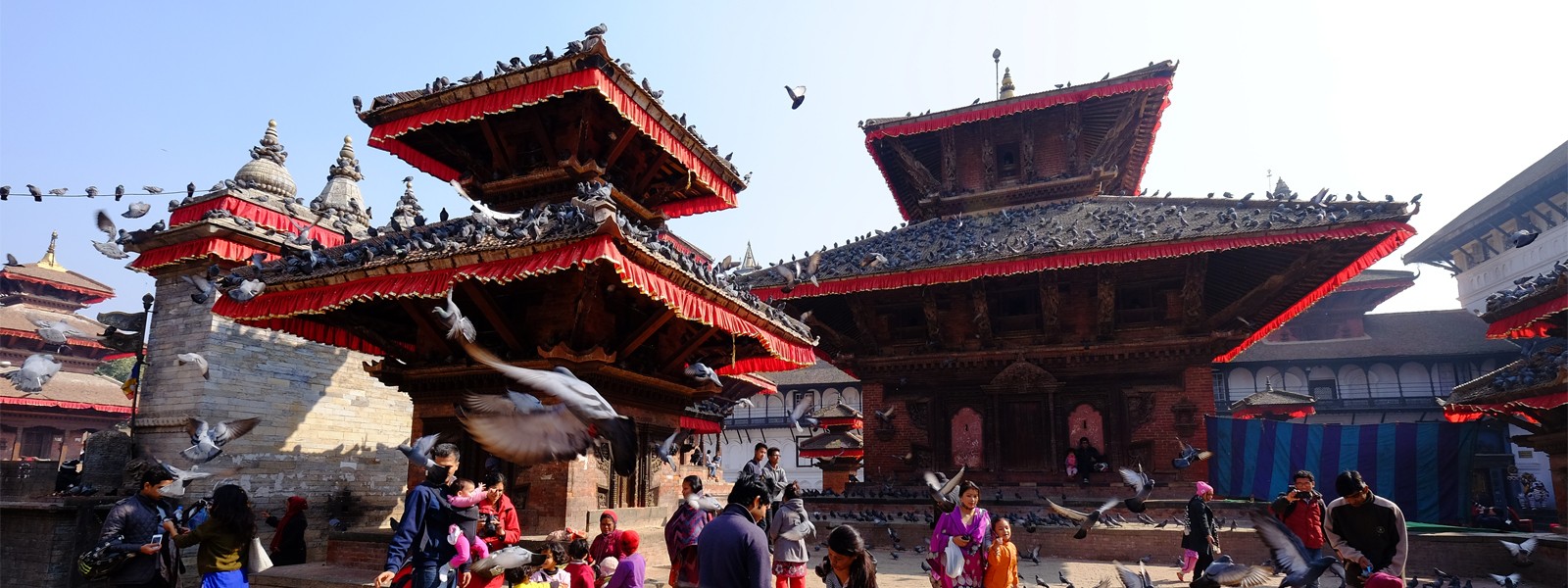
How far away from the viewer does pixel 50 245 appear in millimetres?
34375

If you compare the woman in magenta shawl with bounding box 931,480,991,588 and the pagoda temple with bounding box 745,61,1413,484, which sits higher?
the pagoda temple with bounding box 745,61,1413,484

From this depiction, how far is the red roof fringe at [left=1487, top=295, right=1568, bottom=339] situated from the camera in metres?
11.3

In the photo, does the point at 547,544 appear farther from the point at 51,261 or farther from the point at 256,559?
the point at 51,261

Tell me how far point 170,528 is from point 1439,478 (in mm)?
19114

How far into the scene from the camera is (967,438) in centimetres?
1565

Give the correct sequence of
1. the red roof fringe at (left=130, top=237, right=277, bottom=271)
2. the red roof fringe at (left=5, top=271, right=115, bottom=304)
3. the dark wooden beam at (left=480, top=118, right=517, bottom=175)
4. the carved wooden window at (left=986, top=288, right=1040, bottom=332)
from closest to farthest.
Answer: the dark wooden beam at (left=480, top=118, right=517, bottom=175) < the red roof fringe at (left=130, top=237, right=277, bottom=271) < the carved wooden window at (left=986, top=288, right=1040, bottom=332) < the red roof fringe at (left=5, top=271, right=115, bottom=304)

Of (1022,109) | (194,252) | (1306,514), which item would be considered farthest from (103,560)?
(1022,109)

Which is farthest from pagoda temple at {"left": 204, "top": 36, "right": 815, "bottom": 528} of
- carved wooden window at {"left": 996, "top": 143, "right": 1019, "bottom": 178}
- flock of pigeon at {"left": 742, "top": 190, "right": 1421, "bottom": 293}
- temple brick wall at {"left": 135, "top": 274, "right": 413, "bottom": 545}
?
carved wooden window at {"left": 996, "top": 143, "right": 1019, "bottom": 178}

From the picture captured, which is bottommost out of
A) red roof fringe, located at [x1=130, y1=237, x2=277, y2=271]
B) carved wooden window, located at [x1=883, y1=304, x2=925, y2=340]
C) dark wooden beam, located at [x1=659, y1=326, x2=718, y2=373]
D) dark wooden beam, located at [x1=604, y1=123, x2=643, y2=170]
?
dark wooden beam, located at [x1=659, y1=326, x2=718, y2=373]

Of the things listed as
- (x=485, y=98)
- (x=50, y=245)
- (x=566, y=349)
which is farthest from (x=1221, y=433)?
(x=50, y=245)

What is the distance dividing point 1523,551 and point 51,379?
39.5 metres

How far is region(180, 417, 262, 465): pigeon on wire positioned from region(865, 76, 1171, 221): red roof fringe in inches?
544

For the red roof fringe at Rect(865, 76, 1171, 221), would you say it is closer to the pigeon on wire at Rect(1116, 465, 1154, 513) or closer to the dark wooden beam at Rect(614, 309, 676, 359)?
the pigeon on wire at Rect(1116, 465, 1154, 513)

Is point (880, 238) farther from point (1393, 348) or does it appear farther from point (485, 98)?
point (1393, 348)
